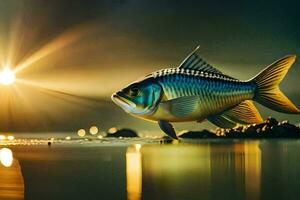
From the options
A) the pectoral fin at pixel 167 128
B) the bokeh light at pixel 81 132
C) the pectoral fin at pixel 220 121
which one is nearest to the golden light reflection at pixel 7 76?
the bokeh light at pixel 81 132

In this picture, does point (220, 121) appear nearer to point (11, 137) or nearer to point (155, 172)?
point (155, 172)

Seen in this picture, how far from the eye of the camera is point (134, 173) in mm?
1644

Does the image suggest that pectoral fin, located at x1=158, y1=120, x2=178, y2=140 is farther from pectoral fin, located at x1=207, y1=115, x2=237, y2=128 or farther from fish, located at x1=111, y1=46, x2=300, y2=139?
pectoral fin, located at x1=207, y1=115, x2=237, y2=128

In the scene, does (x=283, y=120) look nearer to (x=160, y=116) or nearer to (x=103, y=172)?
(x=160, y=116)

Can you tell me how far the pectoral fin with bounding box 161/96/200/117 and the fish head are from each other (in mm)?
59

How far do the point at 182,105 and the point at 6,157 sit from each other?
0.94 metres

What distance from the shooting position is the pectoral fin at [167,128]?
251 centimetres

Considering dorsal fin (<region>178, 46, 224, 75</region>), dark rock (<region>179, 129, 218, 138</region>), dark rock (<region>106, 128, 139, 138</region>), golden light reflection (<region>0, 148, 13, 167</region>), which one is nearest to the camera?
golden light reflection (<region>0, 148, 13, 167</region>)

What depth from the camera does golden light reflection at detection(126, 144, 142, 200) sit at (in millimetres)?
1304

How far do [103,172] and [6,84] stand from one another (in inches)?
63.6

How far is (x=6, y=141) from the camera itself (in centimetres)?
310

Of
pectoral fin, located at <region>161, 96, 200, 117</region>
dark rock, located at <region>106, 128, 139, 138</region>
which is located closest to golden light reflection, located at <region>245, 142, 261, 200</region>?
pectoral fin, located at <region>161, 96, 200, 117</region>

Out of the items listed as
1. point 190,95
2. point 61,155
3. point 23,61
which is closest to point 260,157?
point 190,95

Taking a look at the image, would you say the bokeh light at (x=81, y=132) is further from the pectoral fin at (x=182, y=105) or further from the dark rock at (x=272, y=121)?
the dark rock at (x=272, y=121)
